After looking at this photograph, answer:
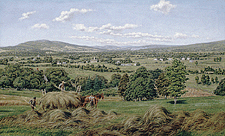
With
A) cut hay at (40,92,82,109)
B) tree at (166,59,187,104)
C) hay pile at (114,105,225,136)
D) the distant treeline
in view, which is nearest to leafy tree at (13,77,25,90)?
cut hay at (40,92,82,109)

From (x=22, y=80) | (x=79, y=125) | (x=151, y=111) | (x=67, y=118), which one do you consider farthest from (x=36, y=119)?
(x=22, y=80)

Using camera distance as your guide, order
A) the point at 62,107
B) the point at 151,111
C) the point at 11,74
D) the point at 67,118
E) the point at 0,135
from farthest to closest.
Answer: the point at 11,74, the point at 62,107, the point at 67,118, the point at 151,111, the point at 0,135

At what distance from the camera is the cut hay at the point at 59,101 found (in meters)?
18.8

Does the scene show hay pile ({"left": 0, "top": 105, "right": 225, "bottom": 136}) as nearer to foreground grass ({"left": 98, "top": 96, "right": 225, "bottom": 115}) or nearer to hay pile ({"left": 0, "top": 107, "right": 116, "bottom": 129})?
hay pile ({"left": 0, "top": 107, "right": 116, "bottom": 129})

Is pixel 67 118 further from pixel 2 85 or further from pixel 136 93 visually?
pixel 2 85

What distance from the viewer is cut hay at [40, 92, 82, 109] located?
739 inches

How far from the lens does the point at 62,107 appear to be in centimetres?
1873

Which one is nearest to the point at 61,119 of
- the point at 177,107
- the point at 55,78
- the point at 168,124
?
the point at 168,124

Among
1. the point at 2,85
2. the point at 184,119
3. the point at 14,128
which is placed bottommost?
the point at 2,85

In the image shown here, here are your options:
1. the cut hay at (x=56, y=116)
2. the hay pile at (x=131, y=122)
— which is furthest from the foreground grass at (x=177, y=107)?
the cut hay at (x=56, y=116)

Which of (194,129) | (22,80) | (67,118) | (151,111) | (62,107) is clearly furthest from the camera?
(22,80)

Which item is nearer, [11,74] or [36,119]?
[36,119]

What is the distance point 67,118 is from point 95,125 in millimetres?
2904

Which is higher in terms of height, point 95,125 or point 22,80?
point 95,125
